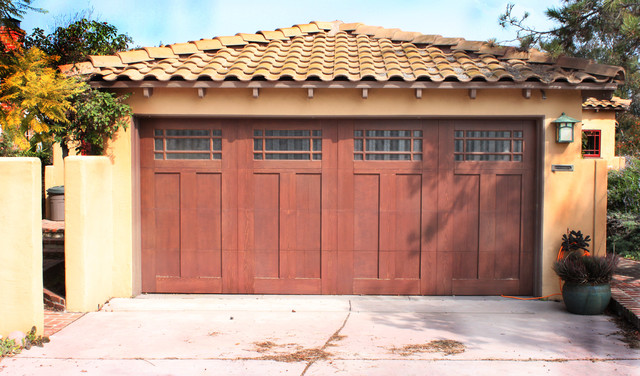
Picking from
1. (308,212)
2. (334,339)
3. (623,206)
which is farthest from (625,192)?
(334,339)

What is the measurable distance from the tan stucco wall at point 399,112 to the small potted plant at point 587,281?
773 millimetres

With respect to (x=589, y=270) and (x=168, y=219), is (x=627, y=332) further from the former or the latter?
(x=168, y=219)

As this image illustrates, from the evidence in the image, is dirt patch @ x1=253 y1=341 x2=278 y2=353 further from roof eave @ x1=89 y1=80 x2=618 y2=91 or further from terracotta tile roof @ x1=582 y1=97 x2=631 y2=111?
terracotta tile roof @ x1=582 y1=97 x2=631 y2=111

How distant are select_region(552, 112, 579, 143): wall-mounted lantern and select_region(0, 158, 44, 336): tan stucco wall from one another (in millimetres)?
7103

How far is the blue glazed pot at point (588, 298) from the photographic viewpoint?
23.8ft

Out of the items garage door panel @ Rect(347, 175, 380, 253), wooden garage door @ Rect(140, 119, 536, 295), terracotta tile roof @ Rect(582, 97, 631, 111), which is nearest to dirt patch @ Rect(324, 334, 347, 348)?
wooden garage door @ Rect(140, 119, 536, 295)

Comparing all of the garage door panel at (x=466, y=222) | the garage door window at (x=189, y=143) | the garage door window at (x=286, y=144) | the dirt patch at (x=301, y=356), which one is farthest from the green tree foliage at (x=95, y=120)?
the garage door panel at (x=466, y=222)

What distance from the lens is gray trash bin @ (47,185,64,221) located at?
14.0m

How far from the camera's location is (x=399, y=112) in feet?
26.5

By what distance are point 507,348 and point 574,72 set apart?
4.34 m

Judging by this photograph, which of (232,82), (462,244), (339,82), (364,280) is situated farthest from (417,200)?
(232,82)

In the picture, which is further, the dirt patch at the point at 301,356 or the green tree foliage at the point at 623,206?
the green tree foliage at the point at 623,206

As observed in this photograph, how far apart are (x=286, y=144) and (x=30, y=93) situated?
140 inches

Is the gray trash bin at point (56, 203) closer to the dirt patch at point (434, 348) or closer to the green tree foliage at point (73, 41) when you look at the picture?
the green tree foliage at point (73, 41)
